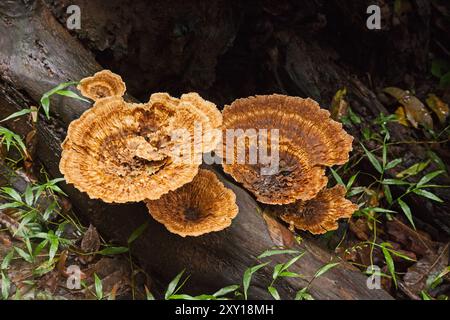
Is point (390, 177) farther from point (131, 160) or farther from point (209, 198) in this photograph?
point (131, 160)

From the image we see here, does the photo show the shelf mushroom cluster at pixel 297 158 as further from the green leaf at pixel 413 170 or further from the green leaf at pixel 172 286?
the green leaf at pixel 413 170

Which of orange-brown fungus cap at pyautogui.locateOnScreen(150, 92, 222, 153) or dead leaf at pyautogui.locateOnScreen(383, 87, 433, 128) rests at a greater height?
orange-brown fungus cap at pyautogui.locateOnScreen(150, 92, 222, 153)

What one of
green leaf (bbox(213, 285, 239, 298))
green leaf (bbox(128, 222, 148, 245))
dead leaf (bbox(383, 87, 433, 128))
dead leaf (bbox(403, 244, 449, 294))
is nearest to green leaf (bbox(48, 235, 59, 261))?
green leaf (bbox(128, 222, 148, 245))

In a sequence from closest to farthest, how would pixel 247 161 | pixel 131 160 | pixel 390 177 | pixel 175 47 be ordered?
1. pixel 131 160
2. pixel 247 161
3. pixel 175 47
4. pixel 390 177

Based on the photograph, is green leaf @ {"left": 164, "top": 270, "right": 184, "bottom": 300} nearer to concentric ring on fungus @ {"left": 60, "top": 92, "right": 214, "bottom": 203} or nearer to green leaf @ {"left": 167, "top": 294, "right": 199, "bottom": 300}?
green leaf @ {"left": 167, "top": 294, "right": 199, "bottom": 300}

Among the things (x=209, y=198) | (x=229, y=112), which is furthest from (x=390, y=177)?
(x=209, y=198)

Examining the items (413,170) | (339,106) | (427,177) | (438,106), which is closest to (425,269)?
(427,177)
